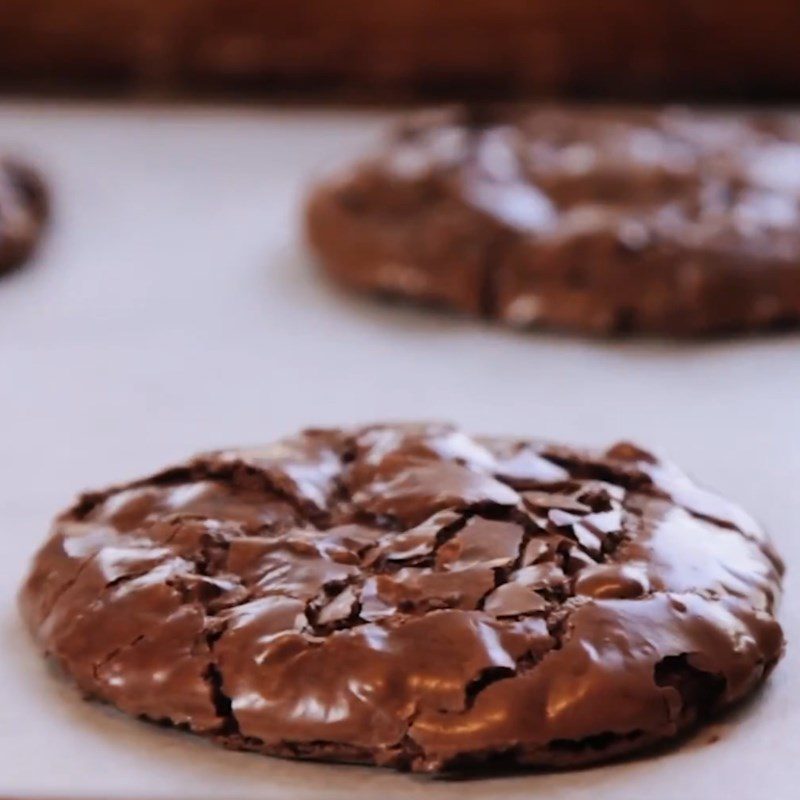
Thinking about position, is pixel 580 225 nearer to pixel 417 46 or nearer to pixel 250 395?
pixel 250 395

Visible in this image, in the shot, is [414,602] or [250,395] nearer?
[414,602]

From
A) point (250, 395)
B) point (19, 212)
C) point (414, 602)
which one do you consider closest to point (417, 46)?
point (19, 212)

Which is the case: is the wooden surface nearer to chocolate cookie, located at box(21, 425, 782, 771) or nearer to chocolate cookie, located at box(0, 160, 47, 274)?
chocolate cookie, located at box(0, 160, 47, 274)

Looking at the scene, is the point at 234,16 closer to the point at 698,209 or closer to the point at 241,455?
the point at 698,209

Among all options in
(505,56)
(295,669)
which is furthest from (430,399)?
(505,56)

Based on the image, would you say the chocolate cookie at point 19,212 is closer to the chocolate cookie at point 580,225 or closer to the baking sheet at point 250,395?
the baking sheet at point 250,395

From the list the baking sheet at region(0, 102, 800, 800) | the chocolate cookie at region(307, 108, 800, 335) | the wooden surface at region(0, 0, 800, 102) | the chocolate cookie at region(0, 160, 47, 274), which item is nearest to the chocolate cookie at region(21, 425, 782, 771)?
the baking sheet at region(0, 102, 800, 800)
